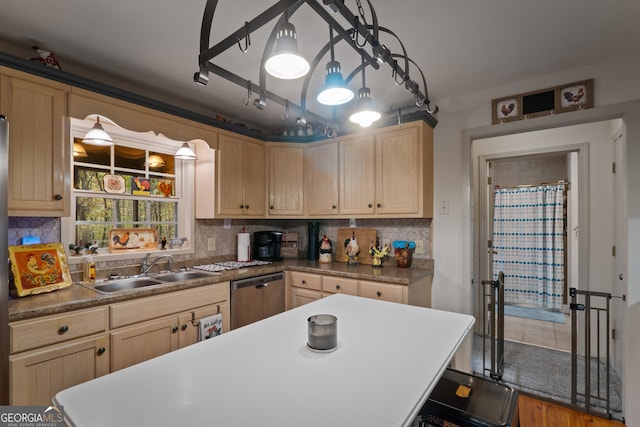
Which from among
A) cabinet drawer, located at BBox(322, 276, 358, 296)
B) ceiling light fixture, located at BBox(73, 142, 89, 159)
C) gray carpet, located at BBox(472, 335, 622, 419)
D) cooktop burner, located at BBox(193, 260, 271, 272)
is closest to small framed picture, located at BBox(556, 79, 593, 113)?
cabinet drawer, located at BBox(322, 276, 358, 296)

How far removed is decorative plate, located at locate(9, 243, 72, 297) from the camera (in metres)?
1.87

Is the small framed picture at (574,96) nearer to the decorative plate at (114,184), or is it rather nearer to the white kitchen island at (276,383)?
the white kitchen island at (276,383)

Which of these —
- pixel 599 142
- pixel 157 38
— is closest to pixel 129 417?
pixel 157 38

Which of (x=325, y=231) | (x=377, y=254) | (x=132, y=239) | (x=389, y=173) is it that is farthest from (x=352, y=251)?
(x=132, y=239)

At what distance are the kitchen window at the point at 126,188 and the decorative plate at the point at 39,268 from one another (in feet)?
0.78

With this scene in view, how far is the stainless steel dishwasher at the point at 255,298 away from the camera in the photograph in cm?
266

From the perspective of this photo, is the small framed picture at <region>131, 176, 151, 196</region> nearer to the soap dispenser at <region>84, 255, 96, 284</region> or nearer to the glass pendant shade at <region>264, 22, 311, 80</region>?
the soap dispenser at <region>84, 255, 96, 284</region>

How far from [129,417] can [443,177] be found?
282 cm

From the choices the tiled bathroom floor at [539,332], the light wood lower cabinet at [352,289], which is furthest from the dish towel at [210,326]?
the tiled bathroom floor at [539,332]

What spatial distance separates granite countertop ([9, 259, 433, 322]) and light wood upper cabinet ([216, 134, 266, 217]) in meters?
0.64

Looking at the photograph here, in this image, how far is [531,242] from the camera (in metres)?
4.73

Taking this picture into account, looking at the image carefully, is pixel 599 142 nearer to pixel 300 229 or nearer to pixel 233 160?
pixel 300 229

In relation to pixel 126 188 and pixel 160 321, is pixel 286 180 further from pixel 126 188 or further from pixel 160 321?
pixel 160 321

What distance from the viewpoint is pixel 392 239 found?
322 cm
